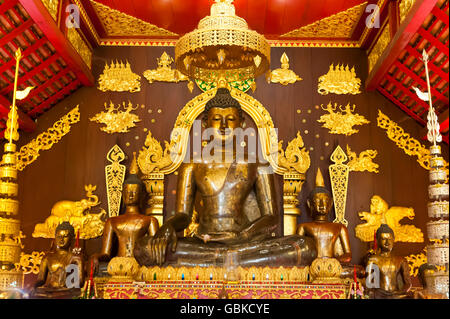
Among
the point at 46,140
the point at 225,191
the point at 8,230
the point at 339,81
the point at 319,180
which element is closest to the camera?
the point at 8,230

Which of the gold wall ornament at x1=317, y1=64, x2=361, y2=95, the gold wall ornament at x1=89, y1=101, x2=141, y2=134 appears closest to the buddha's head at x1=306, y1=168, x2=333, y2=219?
the gold wall ornament at x1=317, y1=64, x2=361, y2=95

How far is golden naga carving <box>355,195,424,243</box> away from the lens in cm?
473

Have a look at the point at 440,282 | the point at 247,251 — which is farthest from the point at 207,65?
the point at 440,282

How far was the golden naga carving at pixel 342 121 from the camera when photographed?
5.08 meters

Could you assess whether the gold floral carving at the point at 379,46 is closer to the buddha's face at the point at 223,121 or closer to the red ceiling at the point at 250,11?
the red ceiling at the point at 250,11

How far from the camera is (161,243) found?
12.4 ft

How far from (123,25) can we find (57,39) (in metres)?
0.95

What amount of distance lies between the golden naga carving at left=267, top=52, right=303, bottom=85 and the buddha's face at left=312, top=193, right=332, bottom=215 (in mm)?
1248

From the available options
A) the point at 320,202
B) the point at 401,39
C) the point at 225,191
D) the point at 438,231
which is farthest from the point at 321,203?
the point at 438,231

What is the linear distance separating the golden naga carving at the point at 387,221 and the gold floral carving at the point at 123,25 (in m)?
2.45

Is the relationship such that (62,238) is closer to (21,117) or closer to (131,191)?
(131,191)

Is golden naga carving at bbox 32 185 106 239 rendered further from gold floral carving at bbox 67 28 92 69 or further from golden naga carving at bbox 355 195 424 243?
golden naga carving at bbox 355 195 424 243
